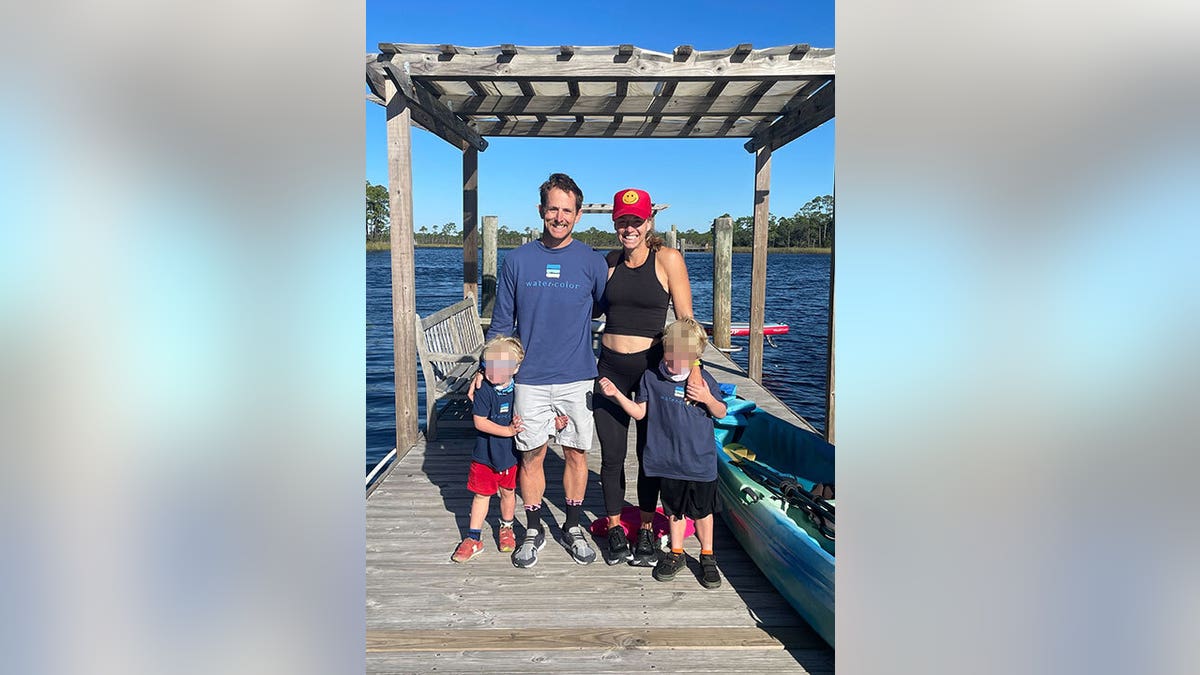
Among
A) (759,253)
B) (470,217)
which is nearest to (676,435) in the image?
(759,253)

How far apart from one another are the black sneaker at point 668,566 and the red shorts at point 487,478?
772 millimetres

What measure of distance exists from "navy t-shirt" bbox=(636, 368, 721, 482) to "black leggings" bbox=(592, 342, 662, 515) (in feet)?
0.28

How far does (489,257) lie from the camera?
825 cm

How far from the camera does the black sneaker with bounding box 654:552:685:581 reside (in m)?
2.53

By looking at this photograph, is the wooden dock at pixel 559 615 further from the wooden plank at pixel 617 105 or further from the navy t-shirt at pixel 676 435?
the wooden plank at pixel 617 105

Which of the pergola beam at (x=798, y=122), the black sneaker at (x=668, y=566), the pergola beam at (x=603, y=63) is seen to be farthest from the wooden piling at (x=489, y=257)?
the black sneaker at (x=668, y=566)

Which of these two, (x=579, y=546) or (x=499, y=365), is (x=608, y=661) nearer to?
(x=579, y=546)

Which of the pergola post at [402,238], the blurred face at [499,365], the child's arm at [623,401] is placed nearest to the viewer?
the child's arm at [623,401]

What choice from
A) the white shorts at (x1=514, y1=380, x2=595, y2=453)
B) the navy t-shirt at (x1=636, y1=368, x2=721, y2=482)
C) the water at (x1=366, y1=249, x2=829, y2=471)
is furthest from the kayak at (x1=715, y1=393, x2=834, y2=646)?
the water at (x1=366, y1=249, x2=829, y2=471)

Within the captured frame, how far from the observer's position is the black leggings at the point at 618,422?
258 cm

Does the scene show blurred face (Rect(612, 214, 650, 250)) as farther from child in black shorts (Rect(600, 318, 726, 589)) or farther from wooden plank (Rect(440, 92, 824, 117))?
wooden plank (Rect(440, 92, 824, 117))

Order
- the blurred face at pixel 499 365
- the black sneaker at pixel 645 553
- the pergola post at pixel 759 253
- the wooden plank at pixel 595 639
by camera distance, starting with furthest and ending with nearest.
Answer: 1. the pergola post at pixel 759 253
2. the black sneaker at pixel 645 553
3. the blurred face at pixel 499 365
4. the wooden plank at pixel 595 639
